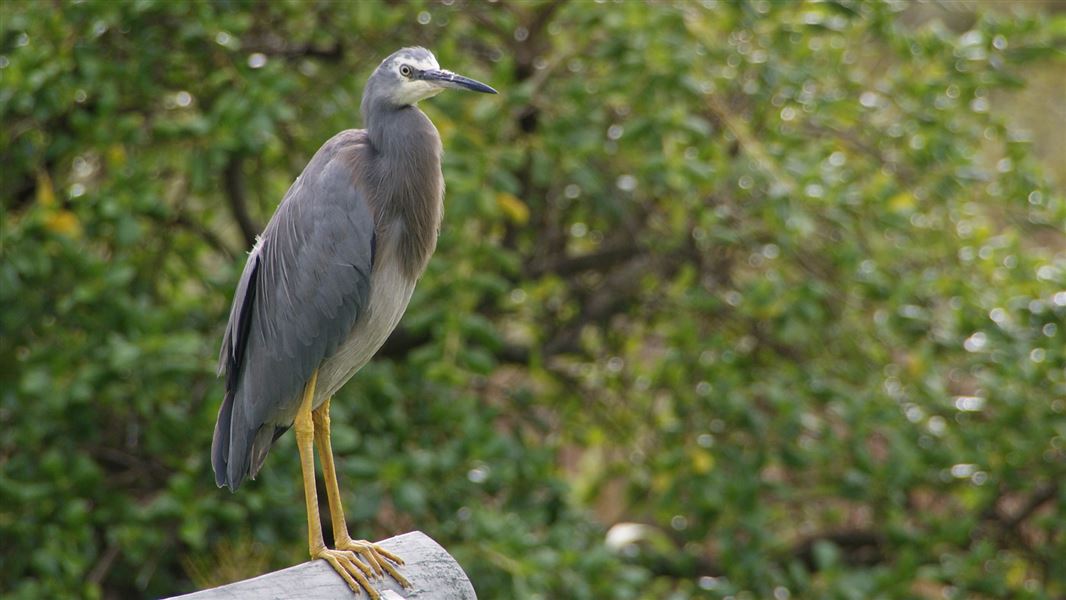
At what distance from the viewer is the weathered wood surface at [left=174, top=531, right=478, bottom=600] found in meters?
2.53

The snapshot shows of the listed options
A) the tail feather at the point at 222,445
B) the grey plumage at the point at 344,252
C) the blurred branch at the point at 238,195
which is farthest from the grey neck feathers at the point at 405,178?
the blurred branch at the point at 238,195

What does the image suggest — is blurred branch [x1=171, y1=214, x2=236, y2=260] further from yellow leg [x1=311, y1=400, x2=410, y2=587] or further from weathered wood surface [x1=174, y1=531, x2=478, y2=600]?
weathered wood surface [x1=174, y1=531, x2=478, y2=600]

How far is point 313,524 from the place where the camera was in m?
2.82

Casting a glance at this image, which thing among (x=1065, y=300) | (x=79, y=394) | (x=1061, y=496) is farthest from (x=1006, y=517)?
(x=79, y=394)

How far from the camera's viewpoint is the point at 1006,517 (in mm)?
4863

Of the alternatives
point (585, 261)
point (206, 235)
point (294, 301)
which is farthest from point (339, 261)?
point (585, 261)

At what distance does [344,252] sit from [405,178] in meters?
0.21

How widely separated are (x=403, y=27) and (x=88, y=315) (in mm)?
1426

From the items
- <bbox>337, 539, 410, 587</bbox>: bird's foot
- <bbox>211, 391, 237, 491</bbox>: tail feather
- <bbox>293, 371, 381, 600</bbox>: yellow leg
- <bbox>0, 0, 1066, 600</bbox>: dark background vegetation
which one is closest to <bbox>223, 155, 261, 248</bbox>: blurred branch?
<bbox>0, 0, 1066, 600</bbox>: dark background vegetation

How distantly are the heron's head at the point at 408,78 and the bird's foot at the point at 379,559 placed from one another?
0.98 m

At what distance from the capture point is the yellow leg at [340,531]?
2692 mm

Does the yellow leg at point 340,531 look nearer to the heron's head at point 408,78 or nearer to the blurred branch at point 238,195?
the heron's head at point 408,78

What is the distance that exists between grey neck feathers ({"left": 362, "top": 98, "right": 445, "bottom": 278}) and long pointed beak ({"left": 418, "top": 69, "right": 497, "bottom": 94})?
0.40 ft

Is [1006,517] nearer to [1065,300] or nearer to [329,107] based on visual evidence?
[1065,300]
